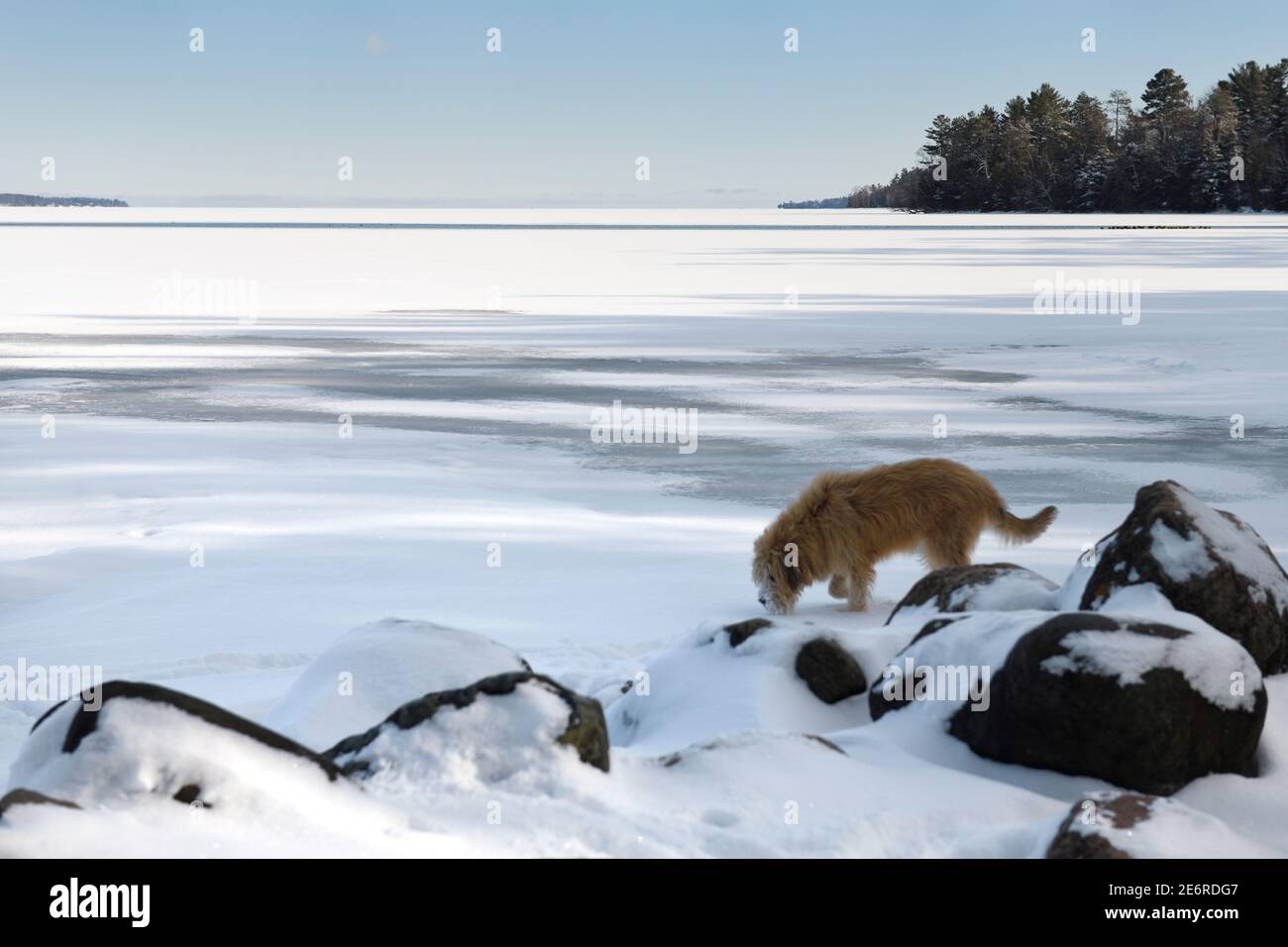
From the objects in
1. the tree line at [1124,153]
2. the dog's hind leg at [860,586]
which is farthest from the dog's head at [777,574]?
the tree line at [1124,153]

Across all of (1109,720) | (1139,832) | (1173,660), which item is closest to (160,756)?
(1139,832)

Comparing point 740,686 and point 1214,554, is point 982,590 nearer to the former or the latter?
point 1214,554

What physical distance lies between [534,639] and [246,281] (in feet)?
84.7

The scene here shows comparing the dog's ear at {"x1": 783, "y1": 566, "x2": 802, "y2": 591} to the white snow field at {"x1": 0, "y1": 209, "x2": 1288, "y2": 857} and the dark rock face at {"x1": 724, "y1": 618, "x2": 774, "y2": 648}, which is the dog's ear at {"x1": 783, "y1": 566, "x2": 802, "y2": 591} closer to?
the white snow field at {"x1": 0, "y1": 209, "x2": 1288, "y2": 857}

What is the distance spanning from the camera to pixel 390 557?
7145 millimetres

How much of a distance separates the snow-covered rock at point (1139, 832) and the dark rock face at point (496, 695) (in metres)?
1.17

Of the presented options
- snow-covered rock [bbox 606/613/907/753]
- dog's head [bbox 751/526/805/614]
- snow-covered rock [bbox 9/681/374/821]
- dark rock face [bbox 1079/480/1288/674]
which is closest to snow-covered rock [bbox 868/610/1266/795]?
dark rock face [bbox 1079/480/1288/674]

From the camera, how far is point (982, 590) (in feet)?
17.1

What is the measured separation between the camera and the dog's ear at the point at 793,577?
6.16 metres

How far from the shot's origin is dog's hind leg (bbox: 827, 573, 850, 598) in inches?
253

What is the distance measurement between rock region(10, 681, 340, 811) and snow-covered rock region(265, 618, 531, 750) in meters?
0.94

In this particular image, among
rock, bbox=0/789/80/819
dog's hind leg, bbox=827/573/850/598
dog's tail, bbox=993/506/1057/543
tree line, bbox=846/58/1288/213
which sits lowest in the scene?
dog's hind leg, bbox=827/573/850/598
